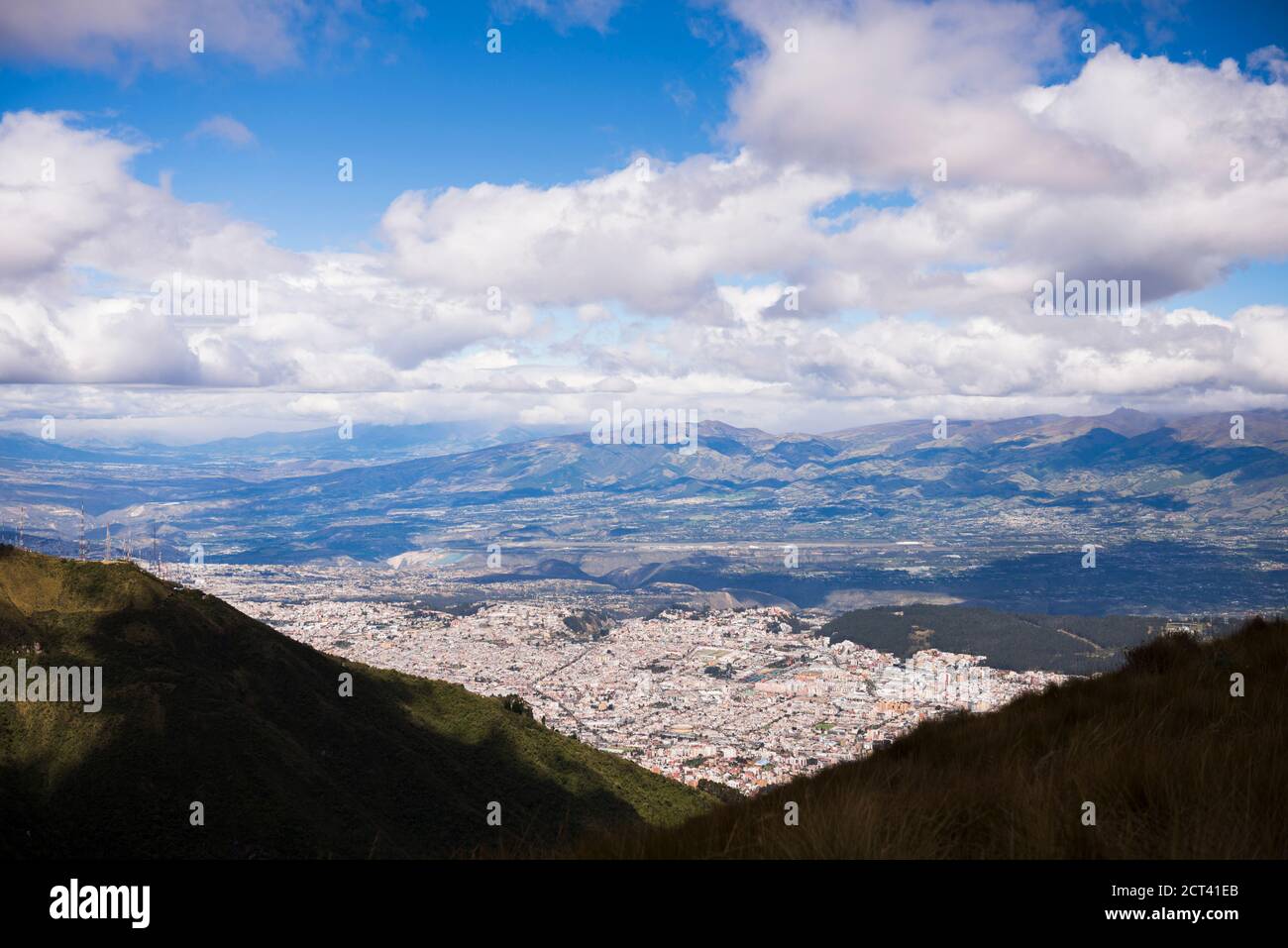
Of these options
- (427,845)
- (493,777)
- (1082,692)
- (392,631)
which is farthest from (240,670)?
(392,631)

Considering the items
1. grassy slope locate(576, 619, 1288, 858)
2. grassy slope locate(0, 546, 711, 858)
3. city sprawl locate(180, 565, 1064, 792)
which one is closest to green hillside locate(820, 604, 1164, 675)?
city sprawl locate(180, 565, 1064, 792)

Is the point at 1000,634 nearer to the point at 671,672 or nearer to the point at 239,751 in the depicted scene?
the point at 671,672

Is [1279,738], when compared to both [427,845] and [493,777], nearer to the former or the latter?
[427,845]

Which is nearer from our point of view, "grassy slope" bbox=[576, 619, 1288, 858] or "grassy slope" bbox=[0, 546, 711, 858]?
"grassy slope" bbox=[576, 619, 1288, 858]

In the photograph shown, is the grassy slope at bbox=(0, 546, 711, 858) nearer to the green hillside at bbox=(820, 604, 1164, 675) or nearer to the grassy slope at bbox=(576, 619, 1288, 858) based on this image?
the grassy slope at bbox=(576, 619, 1288, 858)

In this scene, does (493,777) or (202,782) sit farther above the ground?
(202,782)

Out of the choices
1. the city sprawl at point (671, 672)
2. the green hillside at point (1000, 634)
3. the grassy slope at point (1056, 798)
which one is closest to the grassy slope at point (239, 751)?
the city sprawl at point (671, 672)
